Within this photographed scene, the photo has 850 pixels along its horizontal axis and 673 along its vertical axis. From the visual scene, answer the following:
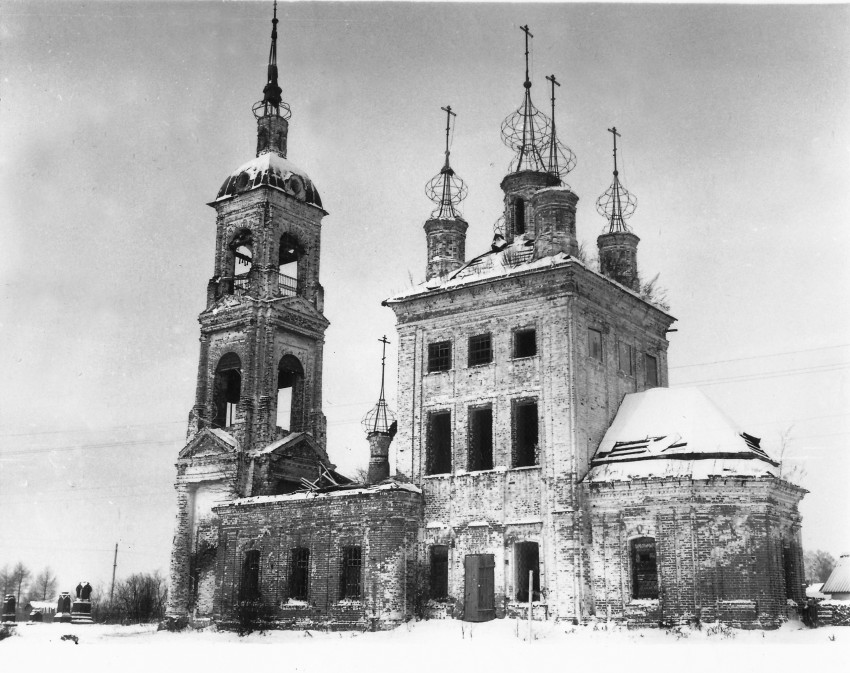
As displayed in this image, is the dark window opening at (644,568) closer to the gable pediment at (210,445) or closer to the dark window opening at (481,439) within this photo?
the dark window opening at (481,439)

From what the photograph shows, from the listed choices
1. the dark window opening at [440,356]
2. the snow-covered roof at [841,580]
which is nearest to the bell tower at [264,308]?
the dark window opening at [440,356]

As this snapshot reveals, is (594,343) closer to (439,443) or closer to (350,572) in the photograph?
(439,443)

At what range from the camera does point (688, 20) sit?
61.5ft

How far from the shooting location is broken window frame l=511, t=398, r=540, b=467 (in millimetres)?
25984

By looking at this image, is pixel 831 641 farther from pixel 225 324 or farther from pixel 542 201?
pixel 225 324

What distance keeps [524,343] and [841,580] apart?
15139 mm

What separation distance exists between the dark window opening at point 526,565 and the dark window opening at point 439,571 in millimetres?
2011

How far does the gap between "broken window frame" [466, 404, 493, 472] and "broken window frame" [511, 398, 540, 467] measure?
83 centimetres

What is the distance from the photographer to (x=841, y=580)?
33.5 metres

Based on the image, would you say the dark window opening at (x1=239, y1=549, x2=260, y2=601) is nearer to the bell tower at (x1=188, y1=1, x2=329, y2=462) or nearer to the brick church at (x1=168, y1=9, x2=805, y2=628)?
the brick church at (x1=168, y1=9, x2=805, y2=628)

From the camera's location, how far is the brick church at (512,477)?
2322 cm

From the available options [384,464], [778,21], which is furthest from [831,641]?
[384,464]

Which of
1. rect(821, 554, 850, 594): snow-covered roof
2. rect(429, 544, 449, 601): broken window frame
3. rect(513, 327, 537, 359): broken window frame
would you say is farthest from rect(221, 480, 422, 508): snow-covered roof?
rect(821, 554, 850, 594): snow-covered roof

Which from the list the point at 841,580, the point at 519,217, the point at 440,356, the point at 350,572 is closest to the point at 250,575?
the point at 350,572
